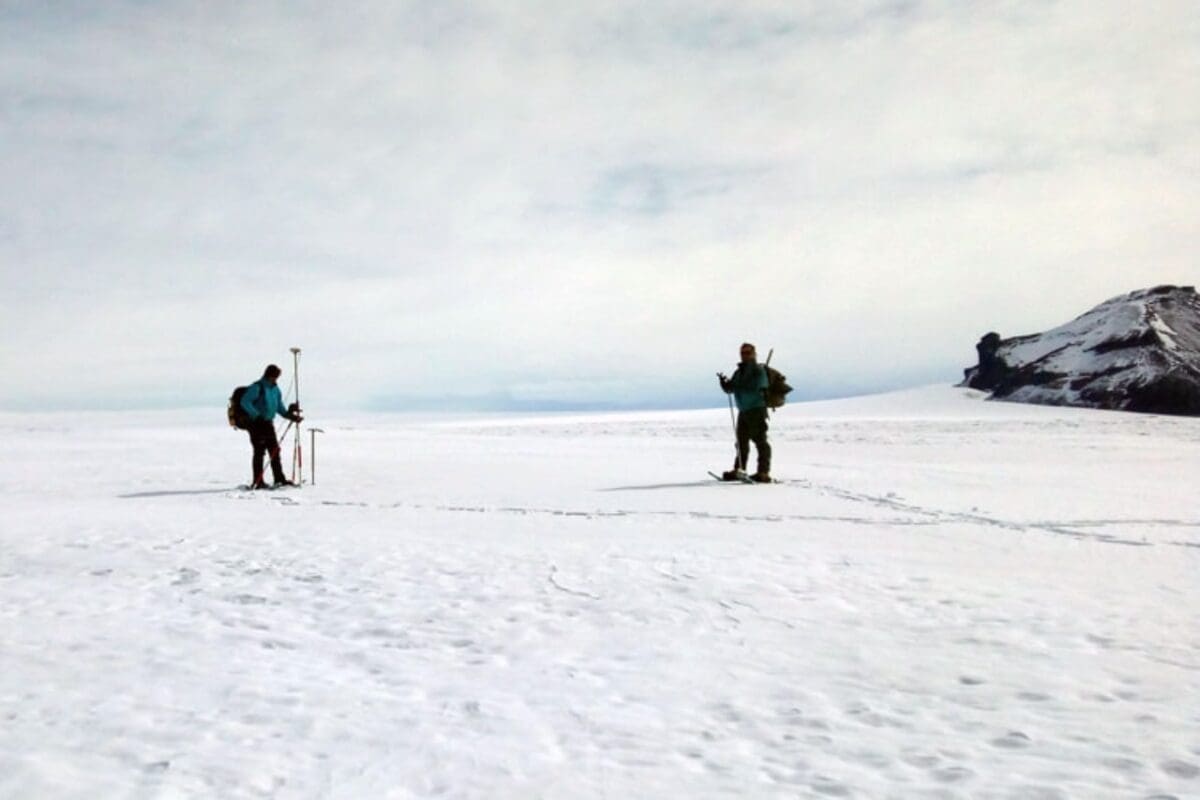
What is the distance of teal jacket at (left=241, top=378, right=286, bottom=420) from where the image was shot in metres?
14.6

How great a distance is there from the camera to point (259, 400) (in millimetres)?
14672

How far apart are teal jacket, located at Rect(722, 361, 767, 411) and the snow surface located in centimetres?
305

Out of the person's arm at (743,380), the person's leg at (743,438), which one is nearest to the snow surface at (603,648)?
the person's leg at (743,438)

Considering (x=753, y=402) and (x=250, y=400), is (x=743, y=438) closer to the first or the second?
(x=753, y=402)

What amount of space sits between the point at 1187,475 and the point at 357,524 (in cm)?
1590

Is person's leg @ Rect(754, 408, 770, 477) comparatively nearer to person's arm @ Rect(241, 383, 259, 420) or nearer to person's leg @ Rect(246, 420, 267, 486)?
person's leg @ Rect(246, 420, 267, 486)

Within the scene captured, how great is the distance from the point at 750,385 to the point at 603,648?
1023 centimetres

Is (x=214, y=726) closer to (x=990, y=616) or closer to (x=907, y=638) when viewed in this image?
(x=907, y=638)

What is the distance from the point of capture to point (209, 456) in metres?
23.4

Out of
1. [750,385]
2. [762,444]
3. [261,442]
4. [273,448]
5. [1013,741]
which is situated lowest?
[1013,741]

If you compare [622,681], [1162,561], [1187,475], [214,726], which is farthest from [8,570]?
[1187,475]

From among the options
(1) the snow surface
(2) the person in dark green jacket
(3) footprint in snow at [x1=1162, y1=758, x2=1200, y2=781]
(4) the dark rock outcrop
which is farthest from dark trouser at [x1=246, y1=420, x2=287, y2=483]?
(4) the dark rock outcrop

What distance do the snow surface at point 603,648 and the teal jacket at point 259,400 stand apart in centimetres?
231

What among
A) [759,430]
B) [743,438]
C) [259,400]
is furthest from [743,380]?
[259,400]
